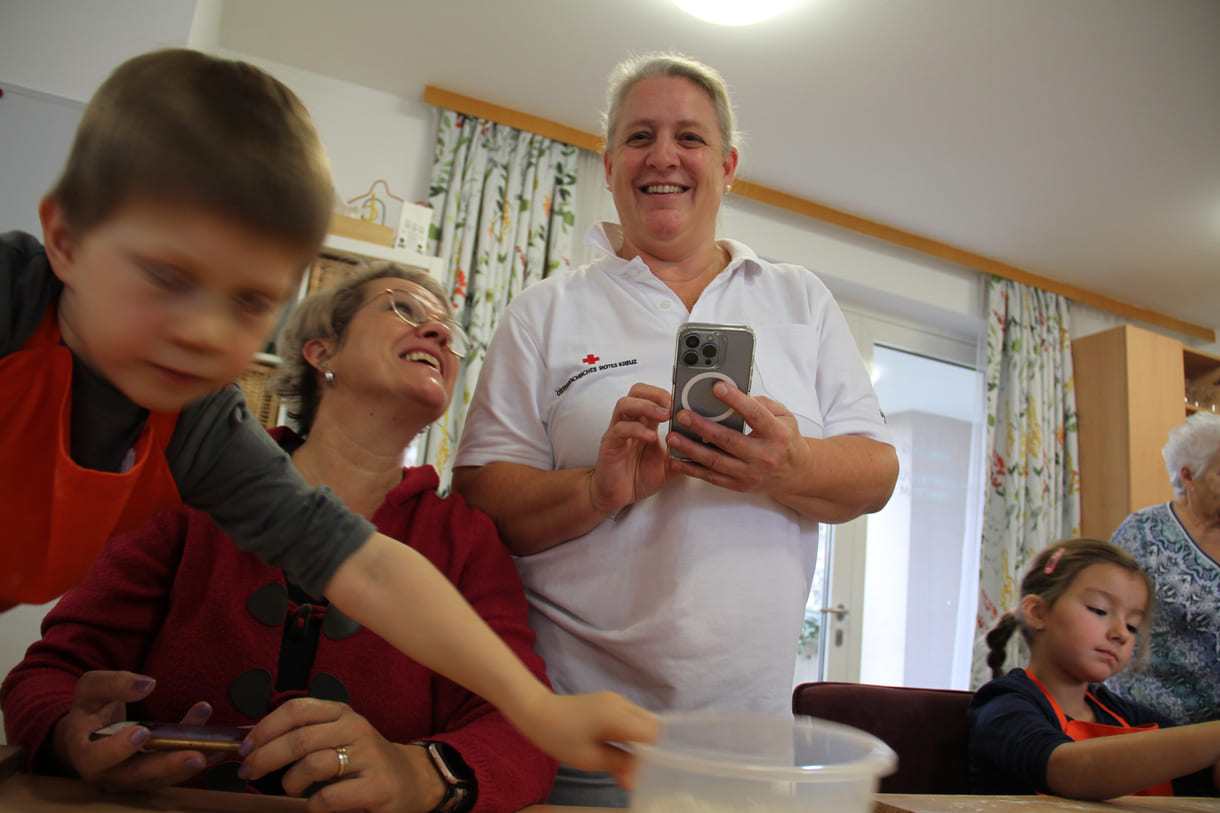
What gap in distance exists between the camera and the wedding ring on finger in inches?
24.6

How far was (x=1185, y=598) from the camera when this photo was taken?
1.81 meters

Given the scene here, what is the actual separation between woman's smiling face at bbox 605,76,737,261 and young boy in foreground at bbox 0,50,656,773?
2.16ft

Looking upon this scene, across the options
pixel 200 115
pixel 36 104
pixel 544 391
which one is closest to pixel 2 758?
pixel 200 115

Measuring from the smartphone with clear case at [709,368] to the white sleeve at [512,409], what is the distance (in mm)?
260

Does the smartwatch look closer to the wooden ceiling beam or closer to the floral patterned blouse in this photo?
the floral patterned blouse

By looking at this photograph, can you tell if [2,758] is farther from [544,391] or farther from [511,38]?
[511,38]

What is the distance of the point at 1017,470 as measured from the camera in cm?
370

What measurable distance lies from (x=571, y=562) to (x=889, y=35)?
85.0 inches

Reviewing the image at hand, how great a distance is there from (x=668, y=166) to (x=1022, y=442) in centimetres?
339

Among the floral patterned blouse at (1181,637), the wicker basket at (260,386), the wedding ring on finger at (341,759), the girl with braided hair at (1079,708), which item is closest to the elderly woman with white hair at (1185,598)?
the floral patterned blouse at (1181,637)

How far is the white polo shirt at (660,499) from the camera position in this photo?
901 millimetres

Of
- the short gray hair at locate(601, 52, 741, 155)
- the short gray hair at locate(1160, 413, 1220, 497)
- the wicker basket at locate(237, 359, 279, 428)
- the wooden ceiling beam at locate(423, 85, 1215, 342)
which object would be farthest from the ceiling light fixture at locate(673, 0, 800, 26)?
the short gray hair at locate(1160, 413, 1220, 497)

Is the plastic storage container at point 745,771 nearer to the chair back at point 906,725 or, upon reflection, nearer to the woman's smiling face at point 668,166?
the woman's smiling face at point 668,166

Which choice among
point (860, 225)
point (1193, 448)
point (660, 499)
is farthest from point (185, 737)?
point (860, 225)
